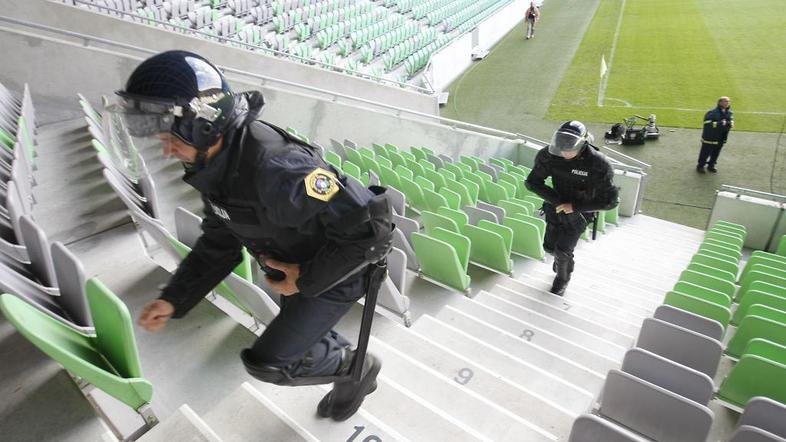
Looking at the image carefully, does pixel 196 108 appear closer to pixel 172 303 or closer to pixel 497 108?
pixel 172 303

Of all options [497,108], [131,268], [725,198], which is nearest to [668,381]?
[131,268]

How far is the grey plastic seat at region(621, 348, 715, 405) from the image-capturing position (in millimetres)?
2104

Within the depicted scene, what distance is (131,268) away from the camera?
290 cm

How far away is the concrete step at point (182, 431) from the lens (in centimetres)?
164

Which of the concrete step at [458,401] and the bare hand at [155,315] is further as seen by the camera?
the concrete step at [458,401]

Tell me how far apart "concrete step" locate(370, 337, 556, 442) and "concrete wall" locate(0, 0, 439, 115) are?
677cm

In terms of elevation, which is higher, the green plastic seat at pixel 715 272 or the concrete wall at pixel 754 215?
the green plastic seat at pixel 715 272

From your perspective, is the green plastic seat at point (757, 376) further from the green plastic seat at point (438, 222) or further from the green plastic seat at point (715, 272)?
the green plastic seat at point (438, 222)

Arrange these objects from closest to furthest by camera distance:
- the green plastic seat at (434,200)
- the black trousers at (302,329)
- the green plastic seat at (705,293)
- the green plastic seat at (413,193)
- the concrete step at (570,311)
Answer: the black trousers at (302,329) < the green plastic seat at (705,293) < the concrete step at (570,311) < the green plastic seat at (434,200) < the green plastic seat at (413,193)

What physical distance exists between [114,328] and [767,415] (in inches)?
102

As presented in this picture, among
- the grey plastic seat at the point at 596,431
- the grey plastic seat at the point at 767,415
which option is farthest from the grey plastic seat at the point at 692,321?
the grey plastic seat at the point at 596,431

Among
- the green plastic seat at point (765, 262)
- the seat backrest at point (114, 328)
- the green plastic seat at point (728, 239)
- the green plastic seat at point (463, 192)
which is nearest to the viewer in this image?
the seat backrest at point (114, 328)

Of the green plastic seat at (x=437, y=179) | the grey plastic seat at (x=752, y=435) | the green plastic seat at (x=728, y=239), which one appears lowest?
the green plastic seat at (x=728, y=239)

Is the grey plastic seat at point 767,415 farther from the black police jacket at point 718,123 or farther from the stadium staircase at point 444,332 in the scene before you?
the black police jacket at point 718,123
